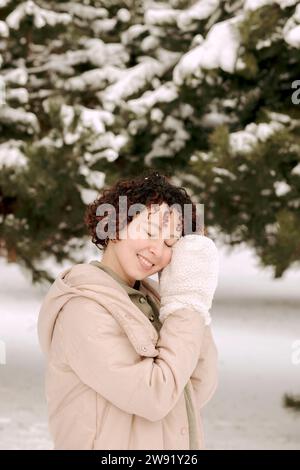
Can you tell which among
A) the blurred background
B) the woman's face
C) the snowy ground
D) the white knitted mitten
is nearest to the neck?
the woman's face

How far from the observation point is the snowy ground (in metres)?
6.12

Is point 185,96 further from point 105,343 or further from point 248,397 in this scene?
point 105,343

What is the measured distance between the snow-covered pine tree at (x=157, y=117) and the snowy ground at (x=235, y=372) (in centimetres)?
128

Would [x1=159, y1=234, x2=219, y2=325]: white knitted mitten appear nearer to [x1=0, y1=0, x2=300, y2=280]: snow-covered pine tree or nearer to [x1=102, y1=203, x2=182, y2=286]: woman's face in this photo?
[x1=102, y1=203, x2=182, y2=286]: woman's face

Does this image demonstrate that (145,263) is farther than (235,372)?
No

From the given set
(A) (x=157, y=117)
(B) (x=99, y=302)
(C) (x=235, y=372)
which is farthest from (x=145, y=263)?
(C) (x=235, y=372)

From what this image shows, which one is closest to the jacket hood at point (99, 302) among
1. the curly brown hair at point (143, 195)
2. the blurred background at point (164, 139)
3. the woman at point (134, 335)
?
the woman at point (134, 335)

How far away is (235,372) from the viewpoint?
8.34 metres

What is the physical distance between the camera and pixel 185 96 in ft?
23.4

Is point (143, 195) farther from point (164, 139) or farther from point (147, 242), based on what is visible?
point (164, 139)

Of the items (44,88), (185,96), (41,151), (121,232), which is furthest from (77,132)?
(121,232)

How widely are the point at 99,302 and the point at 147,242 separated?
0.21 metres

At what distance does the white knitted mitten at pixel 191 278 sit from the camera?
199 centimetres
